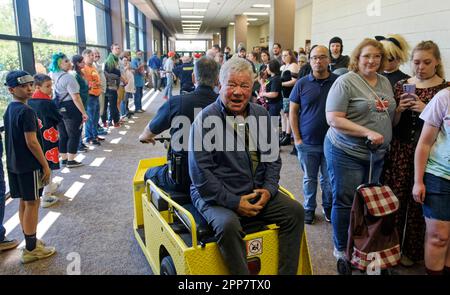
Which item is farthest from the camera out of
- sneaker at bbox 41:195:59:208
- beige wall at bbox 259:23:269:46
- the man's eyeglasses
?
beige wall at bbox 259:23:269:46

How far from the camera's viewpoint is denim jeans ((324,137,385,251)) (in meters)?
2.13

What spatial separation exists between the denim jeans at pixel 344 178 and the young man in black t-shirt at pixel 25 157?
1987 millimetres

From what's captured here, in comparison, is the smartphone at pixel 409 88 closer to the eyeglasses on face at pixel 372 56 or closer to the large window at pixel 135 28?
the eyeglasses on face at pixel 372 56

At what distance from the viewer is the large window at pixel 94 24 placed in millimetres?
7079

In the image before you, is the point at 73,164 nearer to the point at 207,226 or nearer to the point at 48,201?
the point at 48,201

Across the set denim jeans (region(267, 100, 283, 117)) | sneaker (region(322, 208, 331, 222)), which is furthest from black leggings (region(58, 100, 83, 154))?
sneaker (region(322, 208, 331, 222))

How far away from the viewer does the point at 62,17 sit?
5746 millimetres

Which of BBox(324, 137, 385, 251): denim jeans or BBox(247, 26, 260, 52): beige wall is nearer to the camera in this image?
BBox(324, 137, 385, 251): denim jeans

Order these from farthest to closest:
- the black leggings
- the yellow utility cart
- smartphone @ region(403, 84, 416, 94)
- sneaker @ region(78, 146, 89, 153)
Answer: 1. sneaker @ region(78, 146, 89, 153)
2. the black leggings
3. smartphone @ region(403, 84, 416, 94)
4. the yellow utility cart

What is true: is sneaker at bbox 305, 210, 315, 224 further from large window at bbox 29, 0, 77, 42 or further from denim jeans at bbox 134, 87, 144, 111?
denim jeans at bbox 134, 87, 144, 111

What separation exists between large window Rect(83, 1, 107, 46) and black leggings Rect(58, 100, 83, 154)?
10.9 ft

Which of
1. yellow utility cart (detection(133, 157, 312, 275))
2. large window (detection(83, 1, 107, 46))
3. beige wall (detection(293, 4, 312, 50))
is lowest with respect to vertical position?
yellow utility cart (detection(133, 157, 312, 275))

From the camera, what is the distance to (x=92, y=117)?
5.57 meters
